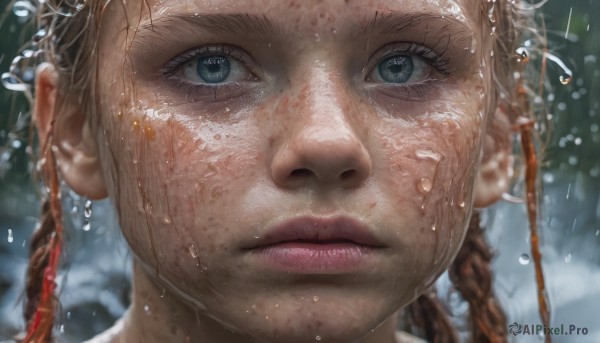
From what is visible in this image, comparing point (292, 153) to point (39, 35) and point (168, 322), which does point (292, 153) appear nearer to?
point (168, 322)

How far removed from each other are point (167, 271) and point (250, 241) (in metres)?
0.20

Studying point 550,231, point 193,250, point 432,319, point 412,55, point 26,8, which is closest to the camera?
point 193,250

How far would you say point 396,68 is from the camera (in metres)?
1.61

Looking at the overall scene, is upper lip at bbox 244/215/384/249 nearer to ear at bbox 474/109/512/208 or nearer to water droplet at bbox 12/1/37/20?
ear at bbox 474/109/512/208

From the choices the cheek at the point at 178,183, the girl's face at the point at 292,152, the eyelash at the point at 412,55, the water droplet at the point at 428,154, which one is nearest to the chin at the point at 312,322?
the girl's face at the point at 292,152

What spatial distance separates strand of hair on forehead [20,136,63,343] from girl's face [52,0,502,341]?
35 centimetres

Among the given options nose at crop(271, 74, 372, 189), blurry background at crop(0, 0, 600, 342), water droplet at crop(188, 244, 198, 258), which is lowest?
blurry background at crop(0, 0, 600, 342)

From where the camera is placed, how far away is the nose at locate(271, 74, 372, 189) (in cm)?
142

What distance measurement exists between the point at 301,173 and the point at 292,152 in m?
0.04

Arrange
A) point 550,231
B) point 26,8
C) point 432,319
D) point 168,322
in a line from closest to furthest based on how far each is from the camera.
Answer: point 168,322, point 26,8, point 432,319, point 550,231

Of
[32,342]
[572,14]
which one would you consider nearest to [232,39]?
[32,342]

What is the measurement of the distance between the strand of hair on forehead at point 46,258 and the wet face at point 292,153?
1.12 ft

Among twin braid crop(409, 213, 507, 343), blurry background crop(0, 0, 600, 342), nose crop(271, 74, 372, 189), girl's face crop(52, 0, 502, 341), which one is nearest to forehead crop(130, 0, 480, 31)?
girl's face crop(52, 0, 502, 341)

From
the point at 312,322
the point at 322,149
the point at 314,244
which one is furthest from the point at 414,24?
the point at 312,322
